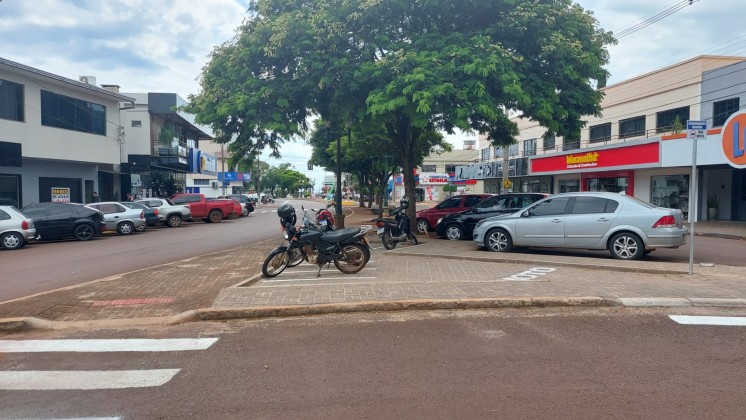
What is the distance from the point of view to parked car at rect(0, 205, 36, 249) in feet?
51.2

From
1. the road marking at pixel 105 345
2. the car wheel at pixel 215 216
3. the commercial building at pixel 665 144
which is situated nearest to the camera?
the road marking at pixel 105 345

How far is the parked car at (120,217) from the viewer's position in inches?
807

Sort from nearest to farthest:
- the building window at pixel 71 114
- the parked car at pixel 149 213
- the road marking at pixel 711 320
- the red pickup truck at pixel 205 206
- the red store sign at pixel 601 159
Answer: the road marking at pixel 711 320 → the parked car at pixel 149 213 → the building window at pixel 71 114 → the red store sign at pixel 601 159 → the red pickup truck at pixel 205 206

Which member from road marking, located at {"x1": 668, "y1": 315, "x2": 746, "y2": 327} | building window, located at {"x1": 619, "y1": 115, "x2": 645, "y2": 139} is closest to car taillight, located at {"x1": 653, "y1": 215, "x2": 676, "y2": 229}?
road marking, located at {"x1": 668, "y1": 315, "x2": 746, "y2": 327}

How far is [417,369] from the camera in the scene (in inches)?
184

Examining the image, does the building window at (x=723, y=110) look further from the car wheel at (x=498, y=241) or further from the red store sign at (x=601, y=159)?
the car wheel at (x=498, y=241)

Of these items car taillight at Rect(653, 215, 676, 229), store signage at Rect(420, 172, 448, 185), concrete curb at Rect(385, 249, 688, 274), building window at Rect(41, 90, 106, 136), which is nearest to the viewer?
concrete curb at Rect(385, 249, 688, 274)

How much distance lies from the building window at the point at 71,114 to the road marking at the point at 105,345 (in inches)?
864

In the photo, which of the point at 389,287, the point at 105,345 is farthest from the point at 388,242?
the point at 105,345

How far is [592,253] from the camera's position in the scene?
40.1 feet

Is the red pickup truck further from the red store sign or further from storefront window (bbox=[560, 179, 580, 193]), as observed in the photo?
storefront window (bbox=[560, 179, 580, 193])

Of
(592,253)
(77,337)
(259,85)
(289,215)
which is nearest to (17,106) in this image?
(259,85)

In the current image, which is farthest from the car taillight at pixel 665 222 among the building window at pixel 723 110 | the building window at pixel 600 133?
the building window at pixel 600 133

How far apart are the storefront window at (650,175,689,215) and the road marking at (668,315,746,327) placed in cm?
2183
